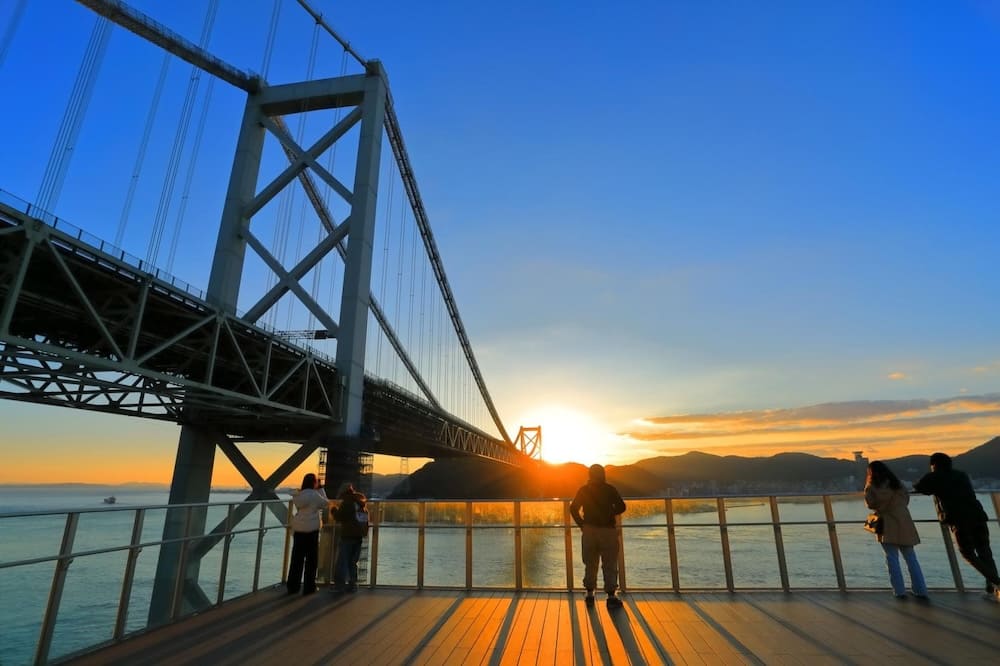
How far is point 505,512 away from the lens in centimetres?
685

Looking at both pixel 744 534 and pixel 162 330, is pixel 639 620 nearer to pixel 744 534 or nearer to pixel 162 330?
pixel 744 534

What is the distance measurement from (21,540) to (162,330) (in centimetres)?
1075

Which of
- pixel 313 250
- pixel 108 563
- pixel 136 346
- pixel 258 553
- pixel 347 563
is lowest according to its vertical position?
pixel 347 563

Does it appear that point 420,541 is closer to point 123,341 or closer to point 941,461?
point 941,461

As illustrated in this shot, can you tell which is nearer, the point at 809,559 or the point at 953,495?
the point at 953,495

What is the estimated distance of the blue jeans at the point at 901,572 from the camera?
18.0ft

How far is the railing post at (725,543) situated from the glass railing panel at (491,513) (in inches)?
100

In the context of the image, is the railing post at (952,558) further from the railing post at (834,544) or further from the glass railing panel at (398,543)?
the glass railing panel at (398,543)

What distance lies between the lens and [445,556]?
6.75m

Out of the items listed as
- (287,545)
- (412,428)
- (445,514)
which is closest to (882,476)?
(445,514)

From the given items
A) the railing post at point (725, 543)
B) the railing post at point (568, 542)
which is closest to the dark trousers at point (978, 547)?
the railing post at point (725, 543)

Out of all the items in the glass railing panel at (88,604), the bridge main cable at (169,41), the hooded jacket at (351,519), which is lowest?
the glass railing panel at (88,604)

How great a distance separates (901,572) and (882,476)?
3.30ft

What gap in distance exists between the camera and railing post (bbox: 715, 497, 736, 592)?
6.14 m
